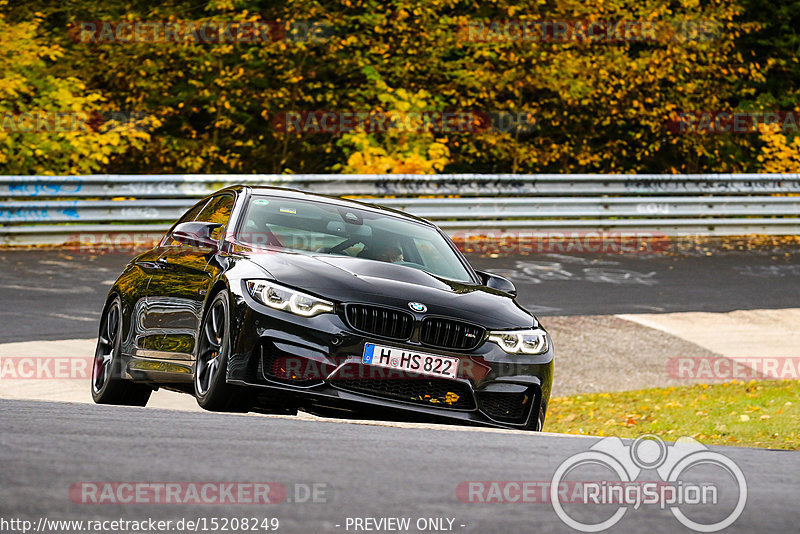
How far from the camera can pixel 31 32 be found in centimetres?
2119

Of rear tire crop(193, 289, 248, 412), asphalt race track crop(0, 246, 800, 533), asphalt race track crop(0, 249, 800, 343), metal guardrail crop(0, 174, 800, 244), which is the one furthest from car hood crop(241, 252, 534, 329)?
metal guardrail crop(0, 174, 800, 244)

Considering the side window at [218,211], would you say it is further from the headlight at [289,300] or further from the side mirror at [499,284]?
the side mirror at [499,284]

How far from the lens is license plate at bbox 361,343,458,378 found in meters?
A: 6.79

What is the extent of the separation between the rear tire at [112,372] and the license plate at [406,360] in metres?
2.44

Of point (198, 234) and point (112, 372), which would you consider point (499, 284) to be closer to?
point (198, 234)

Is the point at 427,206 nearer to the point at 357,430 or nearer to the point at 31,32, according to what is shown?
the point at 31,32

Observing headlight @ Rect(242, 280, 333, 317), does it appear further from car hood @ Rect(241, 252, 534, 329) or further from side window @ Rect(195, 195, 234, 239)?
side window @ Rect(195, 195, 234, 239)

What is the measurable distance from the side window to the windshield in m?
0.19

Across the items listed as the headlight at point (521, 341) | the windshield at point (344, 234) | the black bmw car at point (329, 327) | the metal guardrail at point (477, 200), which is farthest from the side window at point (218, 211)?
the metal guardrail at point (477, 200)

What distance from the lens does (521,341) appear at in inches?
287

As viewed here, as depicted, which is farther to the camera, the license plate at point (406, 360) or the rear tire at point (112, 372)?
the rear tire at point (112, 372)

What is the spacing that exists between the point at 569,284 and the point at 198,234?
8607mm

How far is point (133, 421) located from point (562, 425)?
4.83m

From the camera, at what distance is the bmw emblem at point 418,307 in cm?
689
